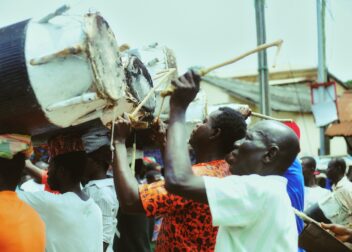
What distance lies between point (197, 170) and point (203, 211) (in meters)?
0.23

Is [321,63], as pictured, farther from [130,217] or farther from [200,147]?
[200,147]

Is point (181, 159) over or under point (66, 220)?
over

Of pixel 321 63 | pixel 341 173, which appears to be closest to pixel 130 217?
pixel 341 173

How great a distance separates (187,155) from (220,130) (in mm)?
739

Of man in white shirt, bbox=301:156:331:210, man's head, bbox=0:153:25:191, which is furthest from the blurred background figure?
man in white shirt, bbox=301:156:331:210

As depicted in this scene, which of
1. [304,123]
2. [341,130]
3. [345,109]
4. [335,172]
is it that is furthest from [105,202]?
[304,123]

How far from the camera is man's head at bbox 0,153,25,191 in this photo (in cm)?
203

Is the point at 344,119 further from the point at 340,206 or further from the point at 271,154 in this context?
the point at 271,154

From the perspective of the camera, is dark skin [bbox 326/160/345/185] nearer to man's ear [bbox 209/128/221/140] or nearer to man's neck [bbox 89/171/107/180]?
man's neck [bbox 89/171/107/180]

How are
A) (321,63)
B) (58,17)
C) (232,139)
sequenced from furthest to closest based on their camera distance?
(321,63), (232,139), (58,17)

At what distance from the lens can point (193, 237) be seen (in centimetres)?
220

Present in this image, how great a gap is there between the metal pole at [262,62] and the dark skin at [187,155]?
193 inches

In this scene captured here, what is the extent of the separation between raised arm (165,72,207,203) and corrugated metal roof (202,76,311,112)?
14960mm

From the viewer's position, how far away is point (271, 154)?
2.00 metres
